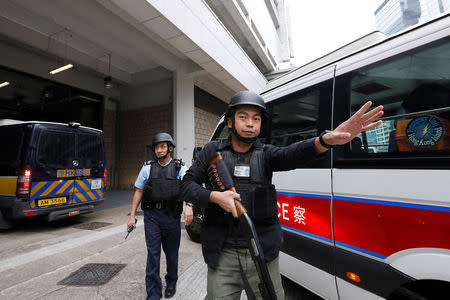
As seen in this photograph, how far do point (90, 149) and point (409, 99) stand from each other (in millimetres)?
6301

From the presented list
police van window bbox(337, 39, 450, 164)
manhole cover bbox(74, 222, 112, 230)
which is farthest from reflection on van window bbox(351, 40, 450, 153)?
manhole cover bbox(74, 222, 112, 230)

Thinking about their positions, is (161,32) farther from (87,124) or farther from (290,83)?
(87,124)

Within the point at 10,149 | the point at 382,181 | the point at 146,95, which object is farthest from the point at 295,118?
the point at 146,95

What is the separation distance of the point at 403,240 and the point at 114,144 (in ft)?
39.7

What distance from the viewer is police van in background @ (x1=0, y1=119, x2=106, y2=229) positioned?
453 centimetres

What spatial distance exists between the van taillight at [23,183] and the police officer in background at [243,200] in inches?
189

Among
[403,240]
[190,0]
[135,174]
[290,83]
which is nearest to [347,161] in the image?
[403,240]

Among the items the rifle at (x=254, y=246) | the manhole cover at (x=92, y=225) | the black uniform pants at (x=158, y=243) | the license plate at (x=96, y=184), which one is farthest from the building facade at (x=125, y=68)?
the rifle at (x=254, y=246)

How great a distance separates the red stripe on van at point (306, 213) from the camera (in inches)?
70.7

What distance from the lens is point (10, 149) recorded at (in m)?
4.82

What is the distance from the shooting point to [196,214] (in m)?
3.84

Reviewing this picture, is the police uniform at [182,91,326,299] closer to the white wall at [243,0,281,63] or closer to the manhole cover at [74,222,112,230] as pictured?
the manhole cover at [74,222,112,230]

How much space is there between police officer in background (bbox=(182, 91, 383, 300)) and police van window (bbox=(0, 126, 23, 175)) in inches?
205

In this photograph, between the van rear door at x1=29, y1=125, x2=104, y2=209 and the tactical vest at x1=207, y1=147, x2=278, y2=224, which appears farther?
the van rear door at x1=29, y1=125, x2=104, y2=209
